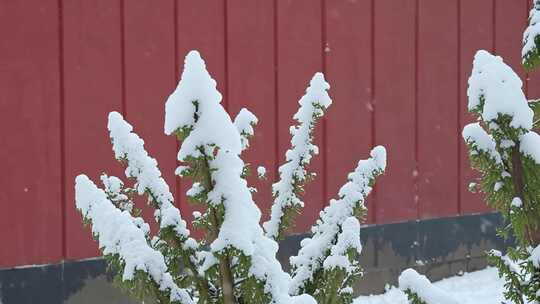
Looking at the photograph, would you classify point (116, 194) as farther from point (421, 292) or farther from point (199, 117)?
point (421, 292)

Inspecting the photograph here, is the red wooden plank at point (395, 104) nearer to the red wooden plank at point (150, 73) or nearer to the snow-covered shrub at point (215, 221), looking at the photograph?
the red wooden plank at point (150, 73)

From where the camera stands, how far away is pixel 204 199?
1.23 metres

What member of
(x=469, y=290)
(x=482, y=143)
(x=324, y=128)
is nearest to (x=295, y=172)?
(x=482, y=143)

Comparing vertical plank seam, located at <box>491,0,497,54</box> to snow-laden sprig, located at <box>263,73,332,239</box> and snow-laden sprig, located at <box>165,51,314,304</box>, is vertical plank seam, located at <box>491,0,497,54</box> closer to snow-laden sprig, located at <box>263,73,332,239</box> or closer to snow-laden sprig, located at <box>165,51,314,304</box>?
snow-laden sprig, located at <box>263,73,332,239</box>

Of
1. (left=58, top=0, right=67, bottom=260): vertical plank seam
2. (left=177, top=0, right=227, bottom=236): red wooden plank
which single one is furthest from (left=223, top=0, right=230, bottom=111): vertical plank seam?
(left=58, top=0, right=67, bottom=260): vertical plank seam

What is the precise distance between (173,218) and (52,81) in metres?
2.65

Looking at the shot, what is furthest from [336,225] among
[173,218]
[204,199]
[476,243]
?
[476,243]

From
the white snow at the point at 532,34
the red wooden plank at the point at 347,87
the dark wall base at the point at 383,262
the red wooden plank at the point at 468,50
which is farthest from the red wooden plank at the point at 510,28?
the white snow at the point at 532,34

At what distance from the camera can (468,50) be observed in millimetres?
5969

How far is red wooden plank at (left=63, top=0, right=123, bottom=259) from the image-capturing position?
3898mm

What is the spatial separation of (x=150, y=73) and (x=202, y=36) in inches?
16.6

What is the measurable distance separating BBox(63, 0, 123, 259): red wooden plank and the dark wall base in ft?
0.50

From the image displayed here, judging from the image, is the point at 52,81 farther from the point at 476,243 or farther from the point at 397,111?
the point at 476,243

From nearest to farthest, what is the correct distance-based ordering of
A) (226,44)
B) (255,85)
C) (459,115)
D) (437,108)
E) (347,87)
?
(226,44)
(255,85)
(347,87)
(437,108)
(459,115)
